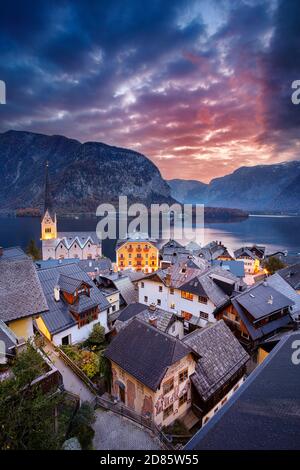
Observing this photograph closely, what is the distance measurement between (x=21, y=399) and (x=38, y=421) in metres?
1.03

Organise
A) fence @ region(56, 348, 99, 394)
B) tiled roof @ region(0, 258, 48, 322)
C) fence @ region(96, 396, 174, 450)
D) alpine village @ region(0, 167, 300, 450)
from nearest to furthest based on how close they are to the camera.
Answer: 1. alpine village @ region(0, 167, 300, 450)
2. fence @ region(96, 396, 174, 450)
3. tiled roof @ region(0, 258, 48, 322)
4. fence @ region(56, 348, 99, 394)

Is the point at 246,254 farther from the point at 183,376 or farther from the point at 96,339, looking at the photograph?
the point at 183,376

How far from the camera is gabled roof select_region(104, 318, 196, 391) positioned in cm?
1548

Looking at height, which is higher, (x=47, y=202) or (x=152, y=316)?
(x=47, y=202)

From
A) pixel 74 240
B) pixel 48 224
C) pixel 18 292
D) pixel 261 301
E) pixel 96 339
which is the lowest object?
pixel 96 339

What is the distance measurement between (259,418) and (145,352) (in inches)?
372

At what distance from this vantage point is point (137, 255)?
7850 centimetres

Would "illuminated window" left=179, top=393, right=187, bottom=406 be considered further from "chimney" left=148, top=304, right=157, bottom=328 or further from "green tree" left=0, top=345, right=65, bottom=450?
"green tree" left=0, top=345, right=65, bottom=450

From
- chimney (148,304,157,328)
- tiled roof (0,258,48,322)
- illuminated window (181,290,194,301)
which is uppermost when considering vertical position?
tiled roof (0,258,48,322)

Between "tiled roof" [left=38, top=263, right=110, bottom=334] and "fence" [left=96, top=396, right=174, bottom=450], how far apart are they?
910 centimetres

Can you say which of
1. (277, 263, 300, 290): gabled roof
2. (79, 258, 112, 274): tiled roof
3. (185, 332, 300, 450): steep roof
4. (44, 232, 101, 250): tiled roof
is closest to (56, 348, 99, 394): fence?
(185, 332, 300, 450): steep roof

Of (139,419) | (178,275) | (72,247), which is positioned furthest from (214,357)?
(72,247)

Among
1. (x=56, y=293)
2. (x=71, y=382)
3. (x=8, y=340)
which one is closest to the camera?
(x=8, y=340)
